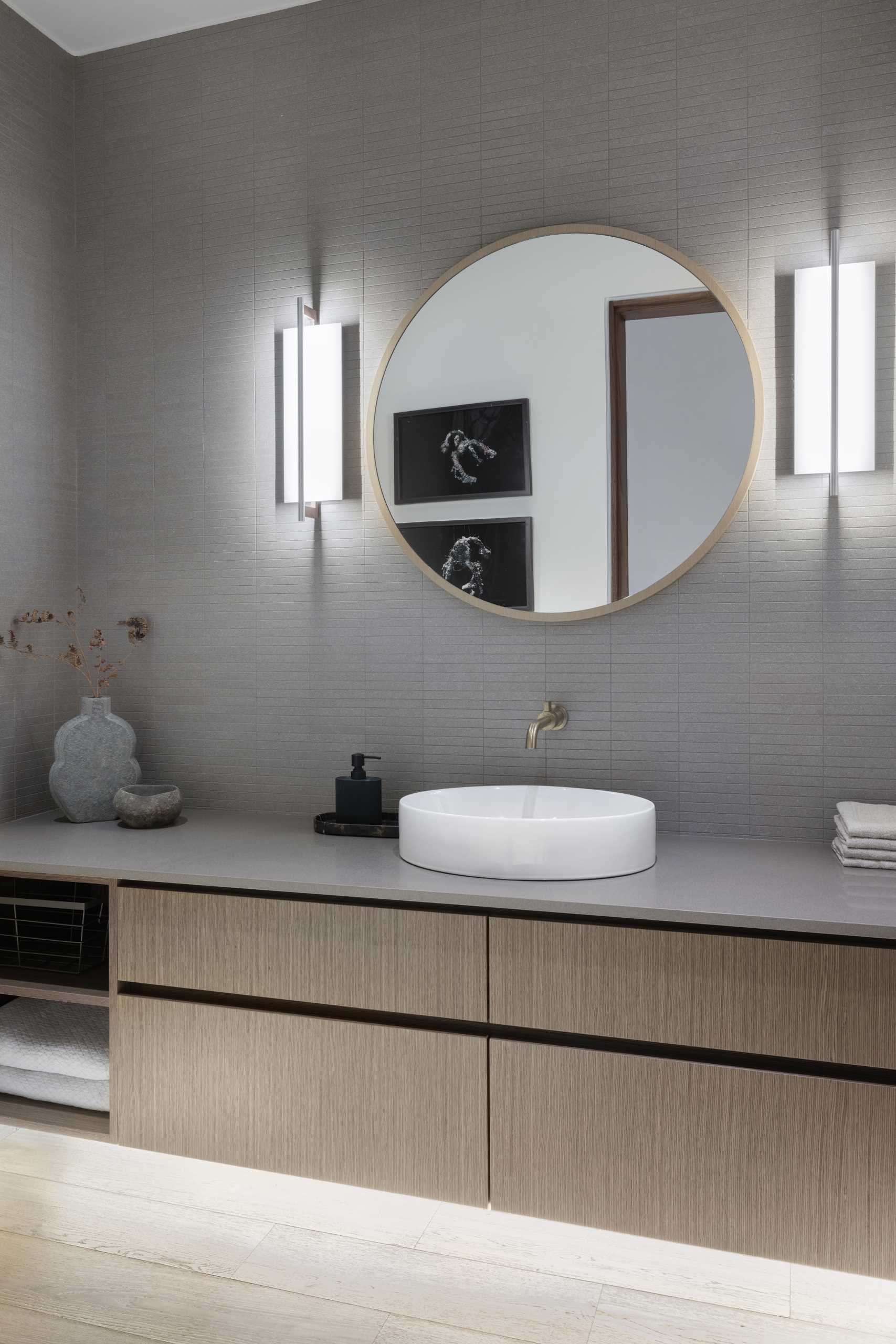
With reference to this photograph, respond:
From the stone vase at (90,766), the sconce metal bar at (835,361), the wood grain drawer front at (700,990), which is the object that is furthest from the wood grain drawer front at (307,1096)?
the sconce metal bar at (835,361)

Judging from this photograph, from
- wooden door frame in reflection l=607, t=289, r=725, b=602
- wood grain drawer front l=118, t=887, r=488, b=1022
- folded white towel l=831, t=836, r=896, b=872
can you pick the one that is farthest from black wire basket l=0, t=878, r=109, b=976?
folded white towel l=831, t=836, r=896, b=872

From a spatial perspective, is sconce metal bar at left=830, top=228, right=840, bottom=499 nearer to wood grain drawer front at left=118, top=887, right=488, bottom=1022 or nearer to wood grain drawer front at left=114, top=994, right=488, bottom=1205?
wood grain drawer front at left=118, top=887, right=488, bottom=1022

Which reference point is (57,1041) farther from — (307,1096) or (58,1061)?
(307,1096)

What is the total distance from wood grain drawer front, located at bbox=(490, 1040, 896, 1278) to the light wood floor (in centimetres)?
22

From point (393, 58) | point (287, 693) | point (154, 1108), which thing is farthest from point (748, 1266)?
point (393, 58)

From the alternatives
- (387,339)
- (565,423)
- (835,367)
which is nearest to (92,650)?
(387,339)

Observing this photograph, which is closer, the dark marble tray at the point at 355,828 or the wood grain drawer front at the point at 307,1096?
the wood grain drawer front at the point at 307,1096

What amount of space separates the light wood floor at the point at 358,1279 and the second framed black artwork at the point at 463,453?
1.49 m

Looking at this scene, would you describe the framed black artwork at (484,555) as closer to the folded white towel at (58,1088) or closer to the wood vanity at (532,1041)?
the wood vanity at (532,1041)

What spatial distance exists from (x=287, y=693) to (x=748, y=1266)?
4.89 feet

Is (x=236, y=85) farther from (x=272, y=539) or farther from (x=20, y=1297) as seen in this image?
(x=20, y=1297)

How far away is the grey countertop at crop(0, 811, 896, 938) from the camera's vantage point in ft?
4.85

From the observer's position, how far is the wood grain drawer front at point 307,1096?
161 centimetres

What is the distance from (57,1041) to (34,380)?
5.03 feet
